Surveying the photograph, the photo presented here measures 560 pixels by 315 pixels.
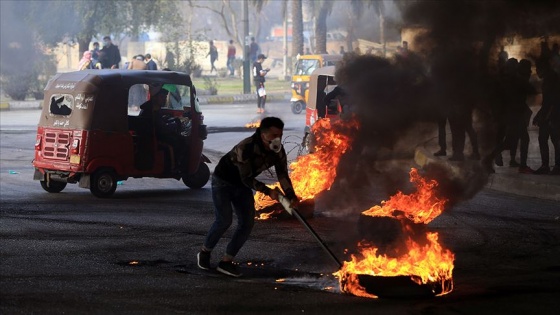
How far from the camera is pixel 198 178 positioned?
15.2 meters

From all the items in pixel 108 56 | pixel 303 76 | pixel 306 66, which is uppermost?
pixel 108 56

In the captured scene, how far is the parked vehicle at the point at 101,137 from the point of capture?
13.7 meters

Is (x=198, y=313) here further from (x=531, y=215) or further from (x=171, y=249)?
(x=531, y=215)

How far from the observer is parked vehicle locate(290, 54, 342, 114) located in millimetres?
30922

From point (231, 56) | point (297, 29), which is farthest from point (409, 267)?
point (231, 56)

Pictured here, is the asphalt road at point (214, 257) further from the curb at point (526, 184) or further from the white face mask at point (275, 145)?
the white face mask at point (275, 145)

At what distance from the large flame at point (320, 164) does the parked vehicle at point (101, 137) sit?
2812mm

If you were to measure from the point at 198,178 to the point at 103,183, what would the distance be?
1.79m

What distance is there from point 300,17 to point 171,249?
3658cm

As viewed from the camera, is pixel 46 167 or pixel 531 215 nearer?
pixel 531 215

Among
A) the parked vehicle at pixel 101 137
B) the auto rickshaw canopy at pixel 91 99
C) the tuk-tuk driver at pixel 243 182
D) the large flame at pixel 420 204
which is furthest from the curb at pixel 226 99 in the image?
the tuk-tuk driver at pixel 243 182

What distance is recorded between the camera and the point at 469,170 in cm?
1114

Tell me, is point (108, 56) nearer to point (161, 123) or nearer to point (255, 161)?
point (161, 123)

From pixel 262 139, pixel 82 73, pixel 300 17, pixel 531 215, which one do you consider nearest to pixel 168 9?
pixel 300 17
